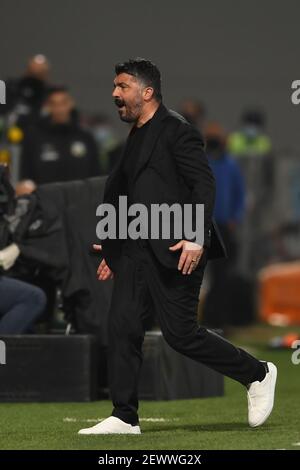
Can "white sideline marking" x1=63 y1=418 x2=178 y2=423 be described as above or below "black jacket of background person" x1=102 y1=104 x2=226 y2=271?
below

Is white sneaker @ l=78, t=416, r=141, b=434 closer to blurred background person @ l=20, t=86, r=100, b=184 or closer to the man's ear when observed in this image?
the man's ear

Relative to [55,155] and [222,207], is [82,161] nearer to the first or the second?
[55,155]

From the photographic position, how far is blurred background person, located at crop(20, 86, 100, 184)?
1341 centimetres

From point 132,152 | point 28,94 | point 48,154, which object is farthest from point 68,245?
point 28,94

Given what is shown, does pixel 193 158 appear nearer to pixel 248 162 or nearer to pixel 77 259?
pixel 77 259

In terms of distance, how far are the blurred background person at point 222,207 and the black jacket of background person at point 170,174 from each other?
23.5 ft

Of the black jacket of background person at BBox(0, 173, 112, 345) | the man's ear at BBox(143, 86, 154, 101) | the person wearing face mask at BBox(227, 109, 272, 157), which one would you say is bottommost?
the person wearing face mask at BBox(227, 109, 272, 157)

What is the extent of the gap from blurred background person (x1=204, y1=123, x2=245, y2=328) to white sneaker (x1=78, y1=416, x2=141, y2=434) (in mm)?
7399

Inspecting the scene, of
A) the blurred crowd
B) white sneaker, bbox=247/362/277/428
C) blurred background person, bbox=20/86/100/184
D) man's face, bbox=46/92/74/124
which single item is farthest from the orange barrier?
white sneaker, bbox=247/362/277/428

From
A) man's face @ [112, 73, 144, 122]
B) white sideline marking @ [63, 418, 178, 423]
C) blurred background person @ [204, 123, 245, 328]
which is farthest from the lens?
blurred background person @ [204, 123, 245, 328]

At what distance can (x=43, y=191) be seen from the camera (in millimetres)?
10062

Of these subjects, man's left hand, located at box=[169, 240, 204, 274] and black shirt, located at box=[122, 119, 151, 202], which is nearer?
man's left hand, located at box=[169, 240, 204, 274]

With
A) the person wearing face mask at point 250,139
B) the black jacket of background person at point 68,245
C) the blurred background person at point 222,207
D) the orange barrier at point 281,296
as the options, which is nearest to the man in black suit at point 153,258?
the black jacket of background person at point 68,245

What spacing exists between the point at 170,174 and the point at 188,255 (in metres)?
0.44
